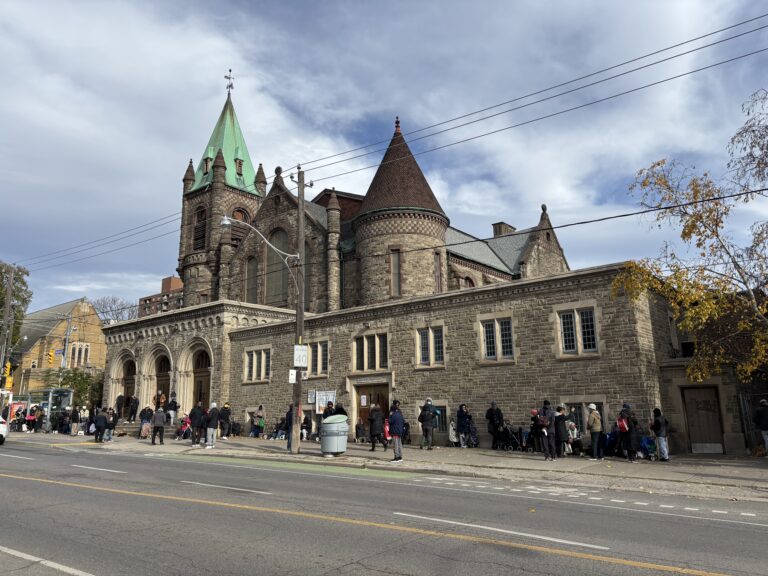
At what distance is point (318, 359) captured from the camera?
27266mm

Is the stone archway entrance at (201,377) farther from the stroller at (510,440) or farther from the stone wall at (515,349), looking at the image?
the stroller at (510,440)

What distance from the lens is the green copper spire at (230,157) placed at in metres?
54.4

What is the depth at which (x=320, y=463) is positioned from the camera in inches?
703

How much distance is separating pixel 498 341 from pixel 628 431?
5570mm

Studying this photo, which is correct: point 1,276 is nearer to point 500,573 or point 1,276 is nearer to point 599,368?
point 599,368

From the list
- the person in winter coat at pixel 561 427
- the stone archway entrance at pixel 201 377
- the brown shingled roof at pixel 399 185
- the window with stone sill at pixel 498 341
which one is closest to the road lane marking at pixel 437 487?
the person in winter coat at pixel 561 427

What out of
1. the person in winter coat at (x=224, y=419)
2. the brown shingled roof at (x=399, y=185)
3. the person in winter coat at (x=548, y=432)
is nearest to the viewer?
the person in winter coat at (x=548, y=432)

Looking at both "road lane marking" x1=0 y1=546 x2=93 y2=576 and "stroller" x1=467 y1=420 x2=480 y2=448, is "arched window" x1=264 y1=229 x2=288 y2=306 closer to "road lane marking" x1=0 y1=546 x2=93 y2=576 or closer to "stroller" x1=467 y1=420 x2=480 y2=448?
"stroller" x1=467 y1=420 x2=480 y2=448

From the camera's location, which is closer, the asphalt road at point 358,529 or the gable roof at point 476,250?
the asphalt road at point 358,529

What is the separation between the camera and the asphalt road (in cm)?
591

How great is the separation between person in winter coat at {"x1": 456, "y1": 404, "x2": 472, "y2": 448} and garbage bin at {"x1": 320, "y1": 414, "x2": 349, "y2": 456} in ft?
14.4

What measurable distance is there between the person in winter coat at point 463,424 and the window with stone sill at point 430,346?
2.30 m

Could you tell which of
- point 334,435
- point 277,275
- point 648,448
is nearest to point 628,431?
point 648,448

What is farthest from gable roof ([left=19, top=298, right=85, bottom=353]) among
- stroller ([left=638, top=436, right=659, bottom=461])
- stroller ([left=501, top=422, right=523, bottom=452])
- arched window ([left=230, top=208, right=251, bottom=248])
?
stroller ([left=638, top=436, right=659, bottom=461])
